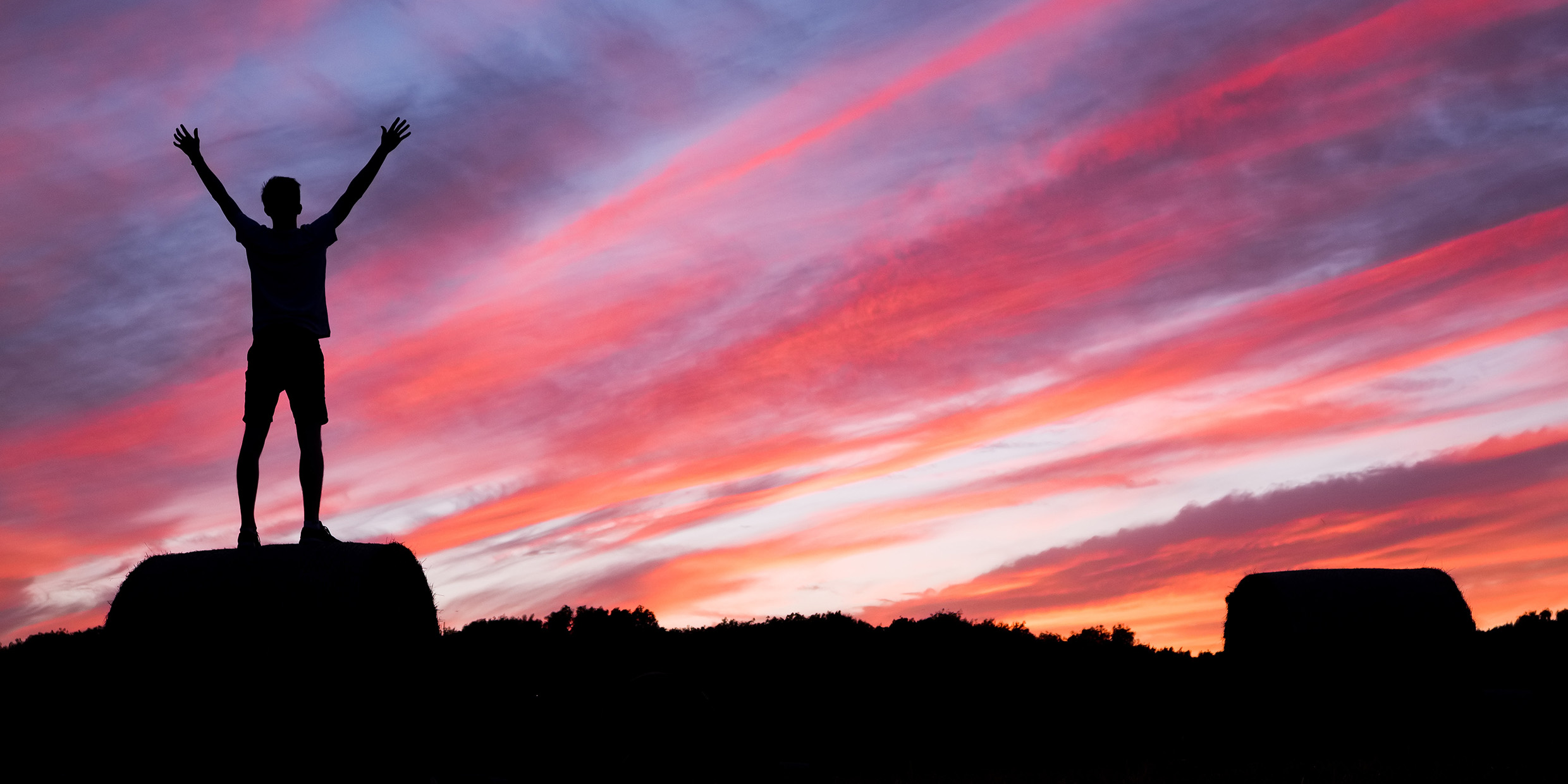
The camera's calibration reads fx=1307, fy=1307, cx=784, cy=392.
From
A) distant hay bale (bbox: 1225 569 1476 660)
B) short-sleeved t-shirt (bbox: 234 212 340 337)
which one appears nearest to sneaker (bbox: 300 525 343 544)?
short-sleeved t-shirt (bbox: 234 212 340 337)

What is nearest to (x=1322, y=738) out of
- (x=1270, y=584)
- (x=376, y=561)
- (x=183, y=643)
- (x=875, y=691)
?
(x=1270, y=584)

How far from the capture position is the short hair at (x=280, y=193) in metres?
9.48

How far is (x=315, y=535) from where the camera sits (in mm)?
9281

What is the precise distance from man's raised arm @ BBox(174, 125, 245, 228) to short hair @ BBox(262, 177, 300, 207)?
0.71ft

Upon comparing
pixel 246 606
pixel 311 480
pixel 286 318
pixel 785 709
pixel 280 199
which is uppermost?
pixel 280 199

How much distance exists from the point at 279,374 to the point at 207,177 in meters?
1.54

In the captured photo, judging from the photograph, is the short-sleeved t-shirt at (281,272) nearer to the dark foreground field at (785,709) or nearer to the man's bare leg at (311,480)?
the man's bare leg at (311,480)

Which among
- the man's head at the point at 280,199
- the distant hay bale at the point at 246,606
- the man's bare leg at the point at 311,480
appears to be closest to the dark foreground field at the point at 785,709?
the distant hay bale at the point at 246,606

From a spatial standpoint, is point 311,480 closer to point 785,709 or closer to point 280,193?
point 280,193

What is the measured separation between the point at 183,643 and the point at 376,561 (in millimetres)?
1295

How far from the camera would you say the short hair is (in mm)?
9477

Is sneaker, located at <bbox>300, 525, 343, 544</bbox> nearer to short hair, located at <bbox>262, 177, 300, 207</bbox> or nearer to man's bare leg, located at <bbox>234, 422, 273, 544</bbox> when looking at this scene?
man's bare leg, located at <bbox>234, 422, 273, 544</bbox>

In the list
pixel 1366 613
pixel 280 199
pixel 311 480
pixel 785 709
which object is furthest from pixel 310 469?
pixel 1366 613

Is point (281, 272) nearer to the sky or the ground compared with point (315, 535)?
nearer to the sky
